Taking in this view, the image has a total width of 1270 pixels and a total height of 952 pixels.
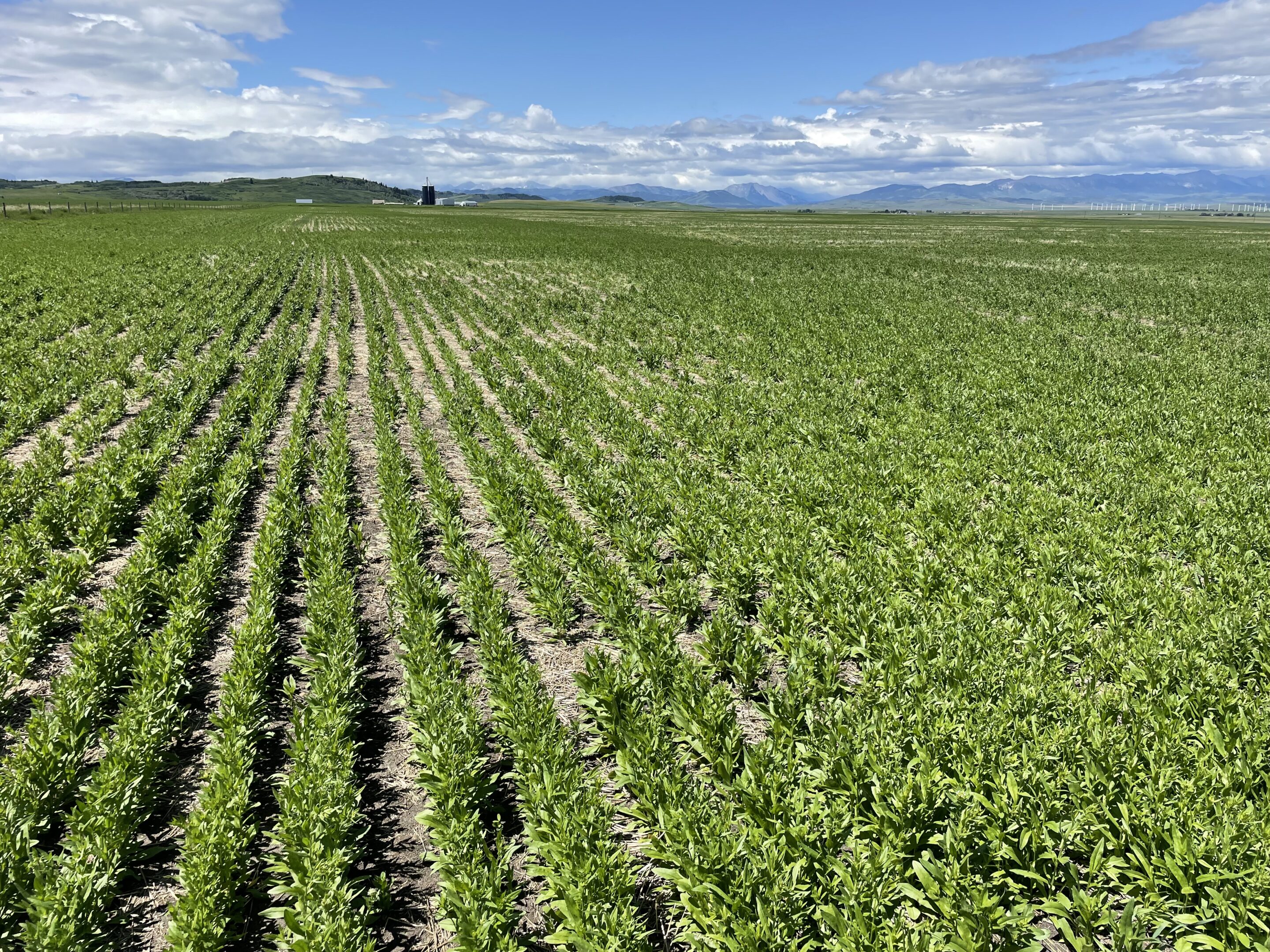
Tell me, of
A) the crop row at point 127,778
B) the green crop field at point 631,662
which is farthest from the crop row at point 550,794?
the crop row at point 127,778

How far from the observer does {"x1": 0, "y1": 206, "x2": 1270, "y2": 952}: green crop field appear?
4.43 metres

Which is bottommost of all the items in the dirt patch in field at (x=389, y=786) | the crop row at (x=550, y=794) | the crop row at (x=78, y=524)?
the dirt patch in field at (x=389, y=786)

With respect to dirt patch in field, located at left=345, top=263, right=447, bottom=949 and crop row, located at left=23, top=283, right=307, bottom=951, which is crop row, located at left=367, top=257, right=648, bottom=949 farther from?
crop row, located at left=23, top=283, right=307, bottom=951

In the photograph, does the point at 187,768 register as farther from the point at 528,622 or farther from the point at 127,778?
the point at 528,622

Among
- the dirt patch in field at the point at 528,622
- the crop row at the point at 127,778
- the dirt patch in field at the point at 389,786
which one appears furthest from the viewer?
the dirt patch in field at the point at 528,622

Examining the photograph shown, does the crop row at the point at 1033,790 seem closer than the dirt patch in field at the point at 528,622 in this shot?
Yes

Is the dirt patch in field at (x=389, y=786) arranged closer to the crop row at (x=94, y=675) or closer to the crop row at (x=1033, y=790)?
the crop row at (x=94, y=675)

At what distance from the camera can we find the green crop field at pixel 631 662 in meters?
4.43

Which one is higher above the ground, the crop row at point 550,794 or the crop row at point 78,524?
the crop row at point 78,524

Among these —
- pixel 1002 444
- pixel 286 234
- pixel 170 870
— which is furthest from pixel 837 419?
pixel 286 234

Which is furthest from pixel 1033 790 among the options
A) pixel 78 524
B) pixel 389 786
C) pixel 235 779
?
pixel 78 524

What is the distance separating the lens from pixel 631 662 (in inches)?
265

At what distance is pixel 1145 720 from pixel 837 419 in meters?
9.30

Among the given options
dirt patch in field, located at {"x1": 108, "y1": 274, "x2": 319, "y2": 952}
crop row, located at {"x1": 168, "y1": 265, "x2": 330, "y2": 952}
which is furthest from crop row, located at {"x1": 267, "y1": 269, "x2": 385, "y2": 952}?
dirt patch in field, located at {"x1": 108, "y1": 274, "x2": 319, "y2": 952}
